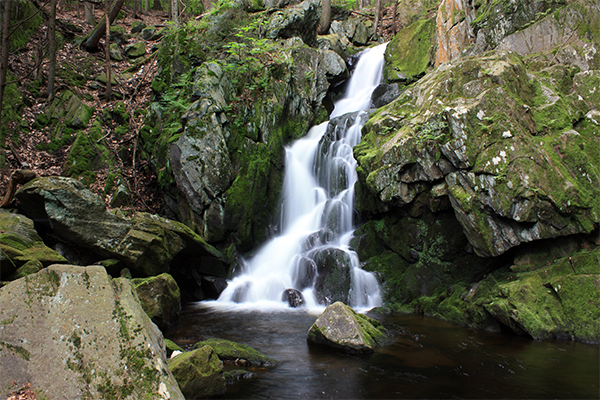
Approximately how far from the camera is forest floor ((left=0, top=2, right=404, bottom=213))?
12.1 metres

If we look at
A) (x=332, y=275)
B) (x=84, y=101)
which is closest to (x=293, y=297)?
(x=332, y=275)

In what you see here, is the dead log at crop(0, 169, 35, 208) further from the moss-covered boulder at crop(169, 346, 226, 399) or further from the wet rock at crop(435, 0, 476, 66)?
the wet rock at crop(435, 0, 476, 66)

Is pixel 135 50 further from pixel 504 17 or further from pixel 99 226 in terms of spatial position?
pixel 504 17

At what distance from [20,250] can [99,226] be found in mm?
1843

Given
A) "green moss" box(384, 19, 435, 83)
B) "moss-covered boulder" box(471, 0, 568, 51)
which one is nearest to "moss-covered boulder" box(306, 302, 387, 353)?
"moss-covered boulder" box(471, 0, 568, 51)

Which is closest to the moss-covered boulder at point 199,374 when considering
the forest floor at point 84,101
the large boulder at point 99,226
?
the large boulder at point 99,226

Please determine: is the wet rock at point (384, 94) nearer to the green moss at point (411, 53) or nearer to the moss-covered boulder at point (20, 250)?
the green moss at point (411, 53)

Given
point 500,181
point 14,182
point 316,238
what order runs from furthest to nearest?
point 316,238
point 14,182
point 500,181

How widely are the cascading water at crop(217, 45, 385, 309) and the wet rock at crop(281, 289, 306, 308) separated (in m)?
0.16

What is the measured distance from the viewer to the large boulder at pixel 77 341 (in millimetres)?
2775

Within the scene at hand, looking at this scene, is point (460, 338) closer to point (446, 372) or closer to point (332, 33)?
point (446, 372)

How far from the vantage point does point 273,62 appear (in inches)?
599

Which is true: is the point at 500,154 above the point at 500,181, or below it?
above

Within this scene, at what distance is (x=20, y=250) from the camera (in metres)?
7.06
